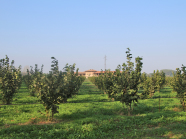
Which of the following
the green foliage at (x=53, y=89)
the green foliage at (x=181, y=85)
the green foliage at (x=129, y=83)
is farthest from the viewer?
the green foliage at (x=181, y=85)

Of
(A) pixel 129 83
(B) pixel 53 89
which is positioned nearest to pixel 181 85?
(A) pixel 129 83

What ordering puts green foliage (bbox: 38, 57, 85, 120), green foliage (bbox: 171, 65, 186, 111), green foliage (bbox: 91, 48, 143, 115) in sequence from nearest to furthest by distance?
green foliage (bbox: 38, 57, 85, 120) < green foliage (bbox: 91, 48, 143, 115) < green foliage (bbox: 171, 65, 186, 111)

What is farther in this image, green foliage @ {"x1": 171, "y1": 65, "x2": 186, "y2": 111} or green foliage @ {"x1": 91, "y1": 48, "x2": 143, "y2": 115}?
green foliage @ {"x1": 171, "y1": 65, "x2": 186, "y2": 111}

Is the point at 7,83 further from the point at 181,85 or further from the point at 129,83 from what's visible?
the point at 181,85

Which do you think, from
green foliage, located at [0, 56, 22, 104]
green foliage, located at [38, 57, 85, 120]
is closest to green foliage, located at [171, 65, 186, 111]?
green foliage, located at [38, 57, 85, 120]

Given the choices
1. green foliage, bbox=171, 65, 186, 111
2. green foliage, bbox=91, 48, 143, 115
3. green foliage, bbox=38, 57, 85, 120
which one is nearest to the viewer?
green foliage, bbox=38, 57, 85, 120

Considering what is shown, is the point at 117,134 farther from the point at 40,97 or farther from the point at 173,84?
the point at 173,84

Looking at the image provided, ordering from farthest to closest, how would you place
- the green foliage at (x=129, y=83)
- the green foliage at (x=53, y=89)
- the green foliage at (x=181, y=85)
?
the green foliage at (x=181, y=85) < the green foliage at (x=129, y=83) < the green foliage at (x=53, y=89)

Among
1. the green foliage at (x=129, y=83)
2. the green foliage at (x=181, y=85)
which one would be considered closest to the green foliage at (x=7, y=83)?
the green foliage at (x=129, y=83)

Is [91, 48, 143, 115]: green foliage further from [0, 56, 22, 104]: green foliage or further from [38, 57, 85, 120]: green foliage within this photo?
[0, 56, 22, 104]: green foliage

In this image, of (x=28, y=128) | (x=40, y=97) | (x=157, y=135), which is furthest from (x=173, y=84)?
(x=28, y=128)

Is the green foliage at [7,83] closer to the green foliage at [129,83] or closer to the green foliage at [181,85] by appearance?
the green foliage at [129,83]

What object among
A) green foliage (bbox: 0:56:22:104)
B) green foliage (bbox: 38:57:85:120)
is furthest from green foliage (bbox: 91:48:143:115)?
green foliage (bbox: 0:56:22:104)

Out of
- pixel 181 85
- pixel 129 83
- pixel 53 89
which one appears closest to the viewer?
pixel 53 89
